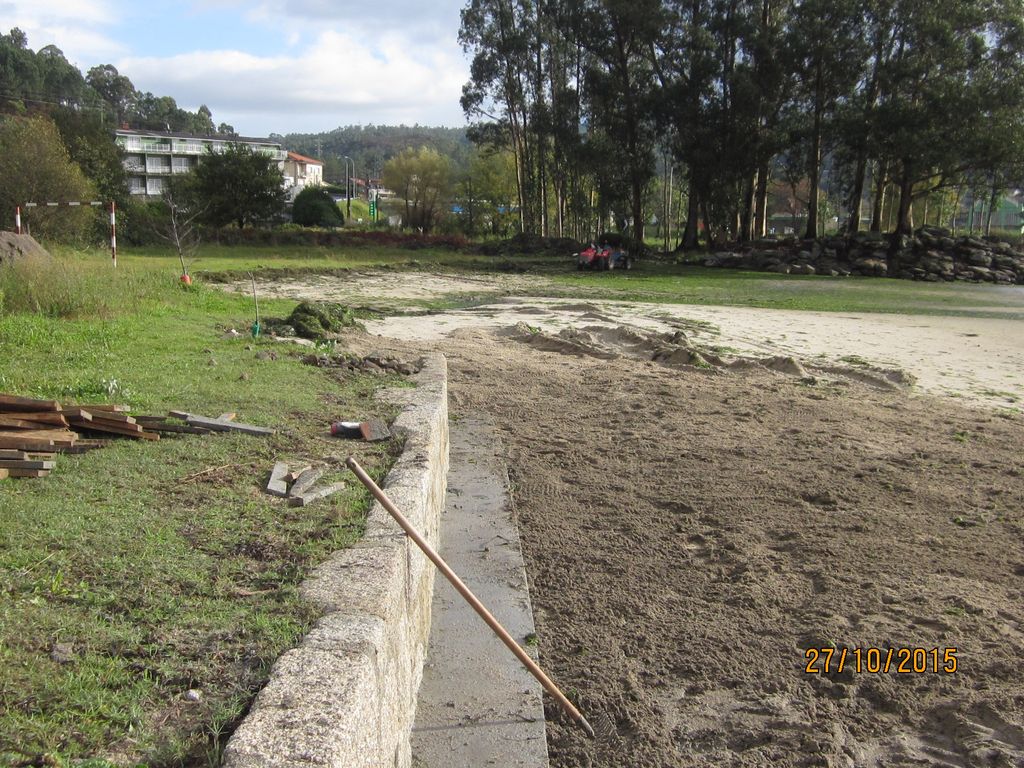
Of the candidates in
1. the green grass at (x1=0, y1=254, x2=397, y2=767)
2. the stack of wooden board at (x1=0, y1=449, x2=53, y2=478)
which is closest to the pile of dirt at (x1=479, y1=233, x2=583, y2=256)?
the green grass at (x1=0, y1=254, x2=397, y2=767)

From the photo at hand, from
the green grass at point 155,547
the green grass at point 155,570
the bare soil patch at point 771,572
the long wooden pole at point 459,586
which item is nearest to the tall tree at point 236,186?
the green grass at point 155,547

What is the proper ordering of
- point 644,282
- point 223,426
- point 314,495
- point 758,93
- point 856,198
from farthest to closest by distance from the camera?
point 856,198, point 758,93, point 644,282, point 223,426, point 314,495

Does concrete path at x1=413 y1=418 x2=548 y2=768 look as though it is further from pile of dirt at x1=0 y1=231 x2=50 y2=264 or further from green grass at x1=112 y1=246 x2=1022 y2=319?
green grass at x1=112 y1=246 x2=1022 y2=319

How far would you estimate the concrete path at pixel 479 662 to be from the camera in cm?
335

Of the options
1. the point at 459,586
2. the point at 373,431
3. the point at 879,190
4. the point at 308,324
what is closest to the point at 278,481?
the point at 373,431

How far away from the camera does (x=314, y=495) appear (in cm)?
432

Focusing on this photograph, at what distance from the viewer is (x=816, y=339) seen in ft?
46.5

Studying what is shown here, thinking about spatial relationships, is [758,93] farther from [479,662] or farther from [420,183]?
[479,662]

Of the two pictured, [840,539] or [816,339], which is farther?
[816,339]

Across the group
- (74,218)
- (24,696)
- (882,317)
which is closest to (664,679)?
(24,696)

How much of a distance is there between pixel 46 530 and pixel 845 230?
4129cm

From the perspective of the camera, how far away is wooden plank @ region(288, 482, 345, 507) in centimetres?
422

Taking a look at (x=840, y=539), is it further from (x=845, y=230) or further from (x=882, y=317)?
(x=845, y=230)
